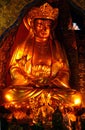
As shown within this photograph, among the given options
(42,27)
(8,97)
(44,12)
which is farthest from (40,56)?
(8,97)

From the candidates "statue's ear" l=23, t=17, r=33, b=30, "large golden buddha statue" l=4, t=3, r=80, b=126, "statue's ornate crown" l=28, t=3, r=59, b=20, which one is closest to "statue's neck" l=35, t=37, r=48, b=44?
"large golden buddha statue" l=4, t=3, r=80, b=126

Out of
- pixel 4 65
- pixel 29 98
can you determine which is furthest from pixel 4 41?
pixel 29 98

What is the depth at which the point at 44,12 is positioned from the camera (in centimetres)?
802

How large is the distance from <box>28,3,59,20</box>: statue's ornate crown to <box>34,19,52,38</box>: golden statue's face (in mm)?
71

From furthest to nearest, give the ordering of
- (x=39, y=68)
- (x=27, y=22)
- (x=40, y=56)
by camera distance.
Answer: (x=27, y=22) → (x=40, y=56) → (x=39, y=68)

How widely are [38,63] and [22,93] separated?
75cm

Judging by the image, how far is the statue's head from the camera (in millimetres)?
7984

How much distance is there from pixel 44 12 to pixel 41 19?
0.13 meters

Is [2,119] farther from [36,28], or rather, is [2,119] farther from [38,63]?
[36,28]

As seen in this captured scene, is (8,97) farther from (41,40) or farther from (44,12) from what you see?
(44,12)

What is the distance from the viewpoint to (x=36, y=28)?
26.6 ft

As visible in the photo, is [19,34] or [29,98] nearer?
[29,98]

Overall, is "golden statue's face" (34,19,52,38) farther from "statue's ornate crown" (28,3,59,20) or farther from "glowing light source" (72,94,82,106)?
"glowing light source" (72,94,82,106)

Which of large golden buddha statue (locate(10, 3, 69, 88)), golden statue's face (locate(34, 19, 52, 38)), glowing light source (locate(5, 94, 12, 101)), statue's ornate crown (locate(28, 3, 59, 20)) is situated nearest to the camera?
glowing light source (locate(5, 94, 12, 101))
